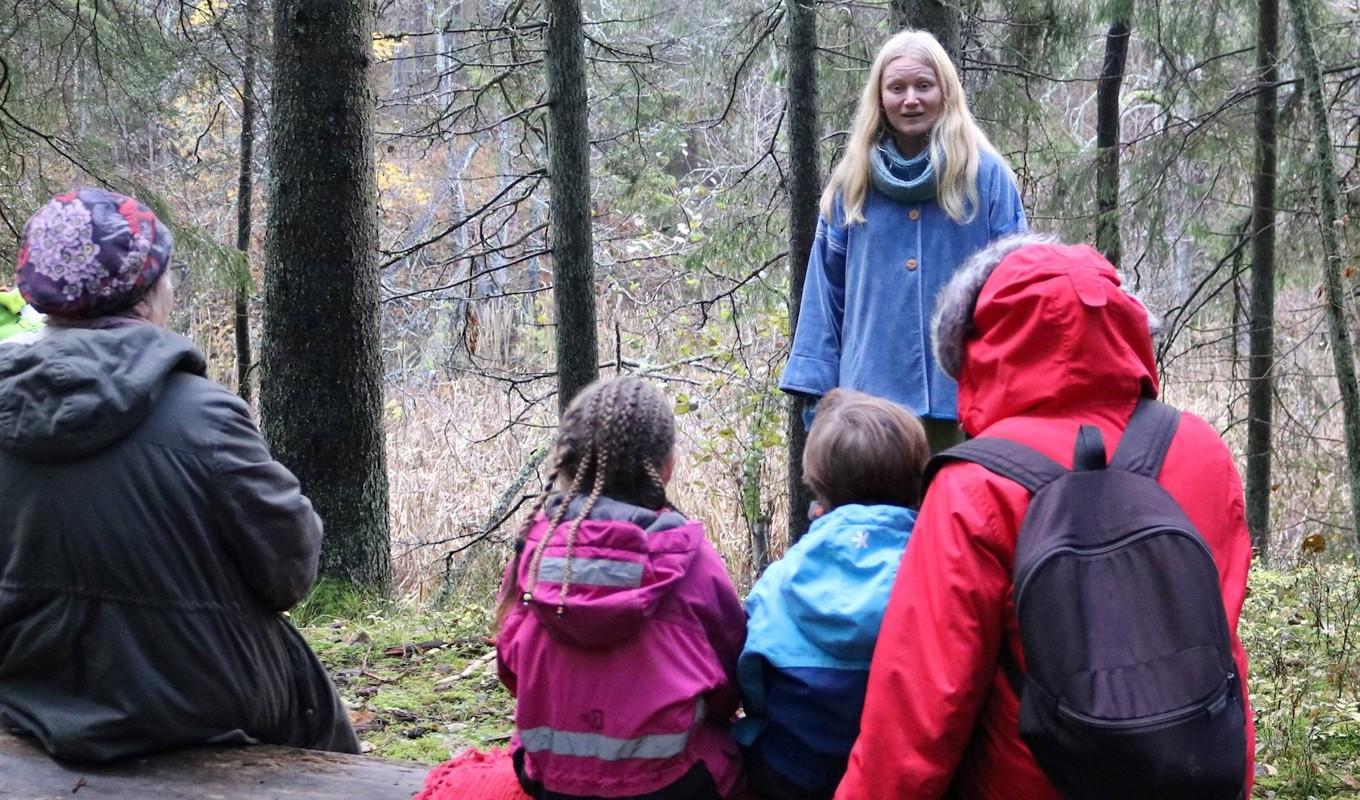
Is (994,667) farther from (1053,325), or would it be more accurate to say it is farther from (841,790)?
(1053,325)

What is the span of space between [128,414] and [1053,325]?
2082 millimetres

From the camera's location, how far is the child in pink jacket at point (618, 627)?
8.18 ft

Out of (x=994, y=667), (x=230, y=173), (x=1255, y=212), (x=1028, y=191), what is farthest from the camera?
(x=230, y=173)

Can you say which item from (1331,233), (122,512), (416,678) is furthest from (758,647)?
(1331,233)

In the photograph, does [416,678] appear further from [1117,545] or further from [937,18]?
[937,18]

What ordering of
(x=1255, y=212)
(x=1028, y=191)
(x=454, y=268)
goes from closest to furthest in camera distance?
(x=1255, y=212) < (x=1028, y=191) < (x=454, y=268)

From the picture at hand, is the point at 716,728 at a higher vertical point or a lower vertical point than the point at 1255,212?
lower

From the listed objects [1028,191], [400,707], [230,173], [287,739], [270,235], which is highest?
[230,173]

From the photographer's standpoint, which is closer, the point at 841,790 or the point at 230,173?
the point at 841,790

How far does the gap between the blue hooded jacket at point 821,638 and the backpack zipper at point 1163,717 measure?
23.1 inches

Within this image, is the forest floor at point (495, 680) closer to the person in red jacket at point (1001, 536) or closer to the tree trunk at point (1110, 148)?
the person in red jacket at point (1001, 536)

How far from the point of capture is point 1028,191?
31.9 feet

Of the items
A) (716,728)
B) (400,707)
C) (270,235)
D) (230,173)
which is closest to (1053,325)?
(716,728)

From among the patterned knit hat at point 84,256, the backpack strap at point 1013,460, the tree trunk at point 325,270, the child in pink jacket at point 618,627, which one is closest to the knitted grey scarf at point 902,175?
the child in pink jacket at point 618,627
